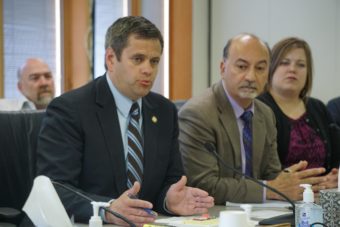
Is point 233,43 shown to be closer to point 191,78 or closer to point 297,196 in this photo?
point 297,196

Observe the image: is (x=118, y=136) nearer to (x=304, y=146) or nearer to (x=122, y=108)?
(x=122, y=108)

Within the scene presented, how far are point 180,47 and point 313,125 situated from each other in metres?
3.07

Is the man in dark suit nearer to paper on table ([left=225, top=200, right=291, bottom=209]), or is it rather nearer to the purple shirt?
paper on table ([left=225, top=200, right=291, bottom=209])

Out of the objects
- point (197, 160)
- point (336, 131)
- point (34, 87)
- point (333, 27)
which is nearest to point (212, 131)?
point (197, 160)

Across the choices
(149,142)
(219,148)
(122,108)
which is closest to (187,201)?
(149,142)

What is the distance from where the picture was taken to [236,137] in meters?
3.08

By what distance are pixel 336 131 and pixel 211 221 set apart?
183 centimetres

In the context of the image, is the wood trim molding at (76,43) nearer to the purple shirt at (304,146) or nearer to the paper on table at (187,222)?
the purple shirt at (304,146)

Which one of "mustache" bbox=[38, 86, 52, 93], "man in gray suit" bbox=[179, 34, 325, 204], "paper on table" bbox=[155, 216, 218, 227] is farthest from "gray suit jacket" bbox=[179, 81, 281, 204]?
"mustache" bbox=[38, 86, 52, 93]

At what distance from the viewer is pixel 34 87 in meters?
4.96

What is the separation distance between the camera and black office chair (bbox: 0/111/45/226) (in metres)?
2.66

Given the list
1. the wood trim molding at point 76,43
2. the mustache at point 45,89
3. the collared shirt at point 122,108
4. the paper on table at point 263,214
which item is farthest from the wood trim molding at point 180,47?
the paper on table at point 263,214

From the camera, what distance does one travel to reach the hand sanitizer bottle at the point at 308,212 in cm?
185

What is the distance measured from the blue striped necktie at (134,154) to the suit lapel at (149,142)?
0.08 ft
